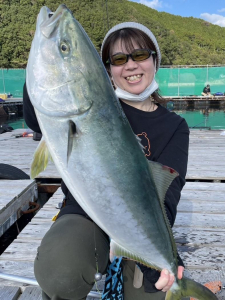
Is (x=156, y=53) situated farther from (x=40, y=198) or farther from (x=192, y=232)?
(x=40, y=198)

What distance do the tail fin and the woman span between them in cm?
5

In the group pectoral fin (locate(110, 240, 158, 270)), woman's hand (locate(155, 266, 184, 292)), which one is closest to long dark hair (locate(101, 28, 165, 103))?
pectoral fin (locate(110, 240, 158, 270))

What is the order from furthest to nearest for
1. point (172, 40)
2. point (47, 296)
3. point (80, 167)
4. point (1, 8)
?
point (172, 40), point (1, 8), point (47, 296), point (80, 167)

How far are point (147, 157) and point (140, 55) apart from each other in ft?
2.66

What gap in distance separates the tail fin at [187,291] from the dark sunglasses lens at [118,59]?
1.61m

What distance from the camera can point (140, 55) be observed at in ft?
7.61

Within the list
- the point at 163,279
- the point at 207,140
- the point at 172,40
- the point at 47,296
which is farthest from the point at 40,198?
the point at 172,40

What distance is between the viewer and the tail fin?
180 centimetres

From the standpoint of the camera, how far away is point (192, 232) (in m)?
3.34

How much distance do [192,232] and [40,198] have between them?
9.96 feet

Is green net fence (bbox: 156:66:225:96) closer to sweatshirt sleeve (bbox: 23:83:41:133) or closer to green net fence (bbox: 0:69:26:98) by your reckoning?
green net fence (bbox: 0:69:26:98)

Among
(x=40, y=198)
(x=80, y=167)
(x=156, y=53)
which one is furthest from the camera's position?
(x=40, y=198)

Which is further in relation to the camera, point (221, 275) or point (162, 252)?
point (221, 275)

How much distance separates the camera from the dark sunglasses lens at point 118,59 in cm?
230
